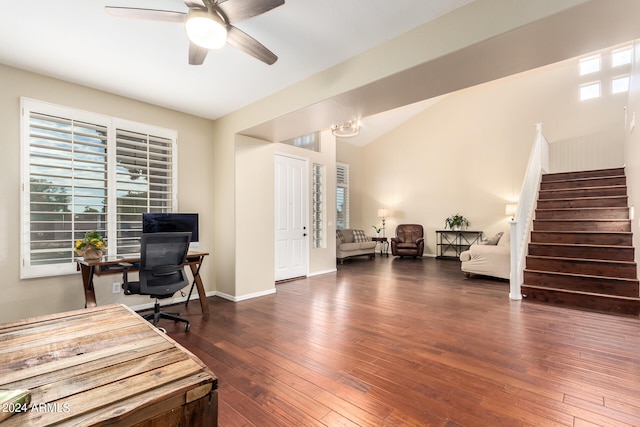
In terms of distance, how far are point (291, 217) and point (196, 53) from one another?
12.0 feet

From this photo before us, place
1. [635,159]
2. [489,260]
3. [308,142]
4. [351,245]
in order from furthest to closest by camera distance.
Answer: [351,245] < [308,142] < [489,260] < [635,159]

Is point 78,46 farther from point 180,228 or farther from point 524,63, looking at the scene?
point 524,63

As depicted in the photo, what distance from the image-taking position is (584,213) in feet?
16.3

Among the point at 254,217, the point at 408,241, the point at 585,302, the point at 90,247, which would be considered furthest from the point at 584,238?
the point at 90,247

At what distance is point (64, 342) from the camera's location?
42.9 inches

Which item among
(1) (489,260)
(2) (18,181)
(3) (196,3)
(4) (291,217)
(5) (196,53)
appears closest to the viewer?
(3) (196,3)

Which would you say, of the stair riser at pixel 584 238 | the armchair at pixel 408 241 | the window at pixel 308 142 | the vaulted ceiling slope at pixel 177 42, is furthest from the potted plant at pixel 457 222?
the vaulted ceiling slope at pixel 177 42

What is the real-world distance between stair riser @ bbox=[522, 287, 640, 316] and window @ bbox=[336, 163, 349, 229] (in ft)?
19.8

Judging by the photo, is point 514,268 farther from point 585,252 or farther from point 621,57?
point 621,57

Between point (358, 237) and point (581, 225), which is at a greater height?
point (581, 225)

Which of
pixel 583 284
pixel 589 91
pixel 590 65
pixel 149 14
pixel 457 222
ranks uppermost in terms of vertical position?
pixel 590 65

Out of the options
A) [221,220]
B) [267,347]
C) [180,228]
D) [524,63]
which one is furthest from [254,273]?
[524,63]

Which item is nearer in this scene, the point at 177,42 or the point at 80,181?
the point at 177,42

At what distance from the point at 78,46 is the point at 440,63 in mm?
3097
